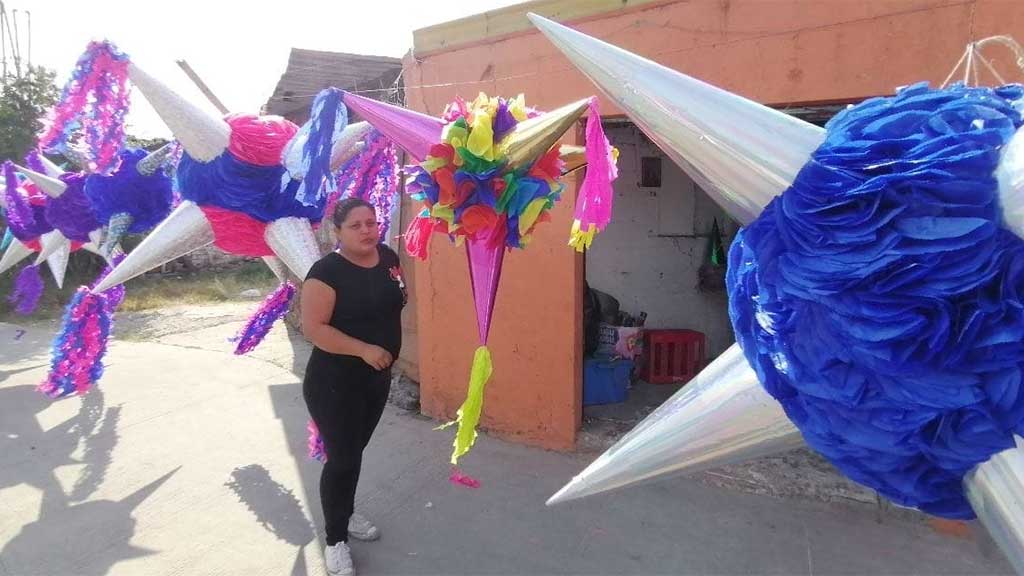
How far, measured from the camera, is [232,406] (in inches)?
164

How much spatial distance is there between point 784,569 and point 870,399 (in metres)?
1.72

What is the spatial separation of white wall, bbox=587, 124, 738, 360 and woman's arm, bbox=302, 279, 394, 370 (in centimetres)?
340

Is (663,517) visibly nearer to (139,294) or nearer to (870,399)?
(870,399)

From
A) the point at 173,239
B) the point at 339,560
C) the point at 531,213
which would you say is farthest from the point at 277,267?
the point at 531,213

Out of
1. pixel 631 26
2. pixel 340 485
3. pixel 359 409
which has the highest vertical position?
pixel 631 26

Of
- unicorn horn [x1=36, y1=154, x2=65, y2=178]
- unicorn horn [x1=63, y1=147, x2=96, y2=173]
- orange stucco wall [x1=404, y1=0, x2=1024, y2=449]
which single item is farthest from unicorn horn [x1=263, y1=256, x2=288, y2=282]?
unicorn horn [x1=36, y1=154, x2=65, y2=178]

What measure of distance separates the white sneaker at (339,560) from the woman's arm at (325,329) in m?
0.80

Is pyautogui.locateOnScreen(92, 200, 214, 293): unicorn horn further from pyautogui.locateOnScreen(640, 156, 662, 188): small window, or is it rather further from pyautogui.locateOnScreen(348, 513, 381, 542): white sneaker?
pyautogui.locateOnScreen(640, 156, 662, 188): small window

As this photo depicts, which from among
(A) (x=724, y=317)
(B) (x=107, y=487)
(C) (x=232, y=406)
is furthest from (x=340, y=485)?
(A) (x=724, y=317)

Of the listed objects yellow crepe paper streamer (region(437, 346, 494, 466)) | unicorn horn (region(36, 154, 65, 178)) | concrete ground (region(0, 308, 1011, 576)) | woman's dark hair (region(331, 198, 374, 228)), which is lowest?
concrete ground (region(0, 308, 1011, 576))

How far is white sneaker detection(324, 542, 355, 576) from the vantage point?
86.4 inches

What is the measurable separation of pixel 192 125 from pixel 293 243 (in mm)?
571

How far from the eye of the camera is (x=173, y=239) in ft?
7.91

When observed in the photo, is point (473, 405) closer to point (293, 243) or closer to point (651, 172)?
point (293, 243)
